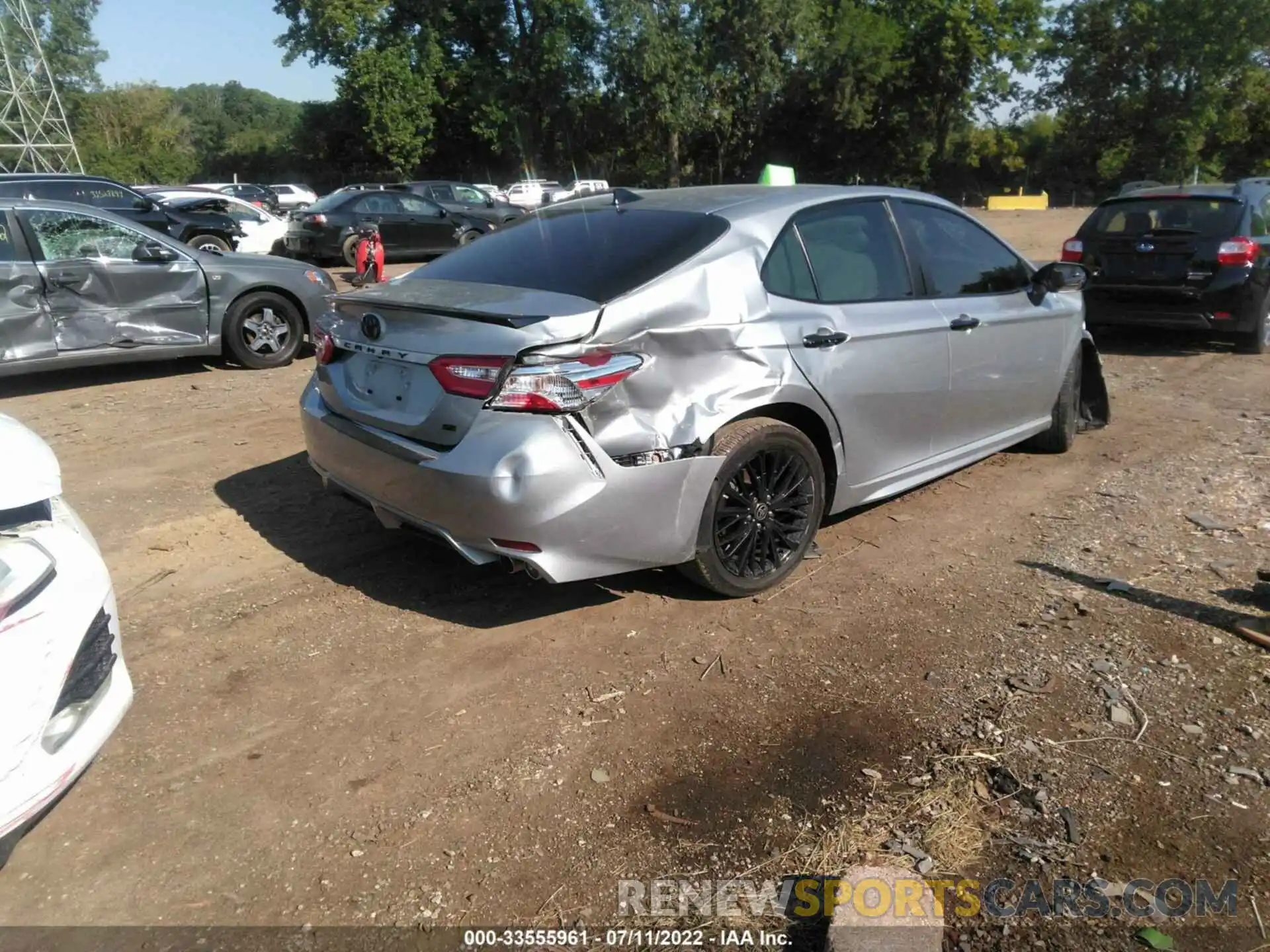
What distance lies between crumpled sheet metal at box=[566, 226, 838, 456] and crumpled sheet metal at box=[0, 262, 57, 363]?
19.1 feet

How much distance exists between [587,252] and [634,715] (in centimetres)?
191

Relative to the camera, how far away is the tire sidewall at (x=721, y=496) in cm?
390

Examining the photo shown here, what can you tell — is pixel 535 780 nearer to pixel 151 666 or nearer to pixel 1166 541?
pixel 151 666

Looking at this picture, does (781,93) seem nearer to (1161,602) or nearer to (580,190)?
(580,190)

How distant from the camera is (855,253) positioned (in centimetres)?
462

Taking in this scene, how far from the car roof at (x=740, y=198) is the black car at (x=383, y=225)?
1314 cm

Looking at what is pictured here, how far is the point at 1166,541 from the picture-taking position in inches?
193

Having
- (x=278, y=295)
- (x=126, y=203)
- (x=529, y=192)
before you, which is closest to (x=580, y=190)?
(x=278, y=295)

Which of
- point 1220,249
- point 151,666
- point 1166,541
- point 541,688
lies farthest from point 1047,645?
point 1220,249

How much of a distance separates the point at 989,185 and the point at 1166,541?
52.1 metres

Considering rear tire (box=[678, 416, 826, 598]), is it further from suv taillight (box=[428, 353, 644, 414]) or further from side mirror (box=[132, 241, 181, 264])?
side mirror (box=[132, 241, 181, 264])

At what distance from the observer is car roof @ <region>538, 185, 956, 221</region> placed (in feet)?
14.3

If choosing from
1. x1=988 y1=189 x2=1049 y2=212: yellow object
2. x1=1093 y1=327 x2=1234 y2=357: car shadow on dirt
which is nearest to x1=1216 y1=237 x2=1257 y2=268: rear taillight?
x1=1093 y1=327 x2=1234 y2=357: car shadow on dirt

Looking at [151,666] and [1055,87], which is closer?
[151,666]
